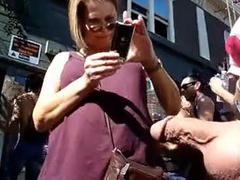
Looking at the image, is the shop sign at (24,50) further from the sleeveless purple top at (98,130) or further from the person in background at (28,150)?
the sleeveless purple top at (98,130)

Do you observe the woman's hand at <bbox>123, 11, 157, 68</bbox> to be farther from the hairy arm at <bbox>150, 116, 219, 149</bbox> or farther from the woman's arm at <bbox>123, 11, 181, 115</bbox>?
the hairy arm at <bbox>150, 116, 219, 149</bbox>

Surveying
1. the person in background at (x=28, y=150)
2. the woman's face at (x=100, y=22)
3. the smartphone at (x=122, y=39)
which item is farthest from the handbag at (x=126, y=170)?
the person in background at (x=28, y=150)

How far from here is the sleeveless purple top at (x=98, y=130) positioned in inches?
52.3

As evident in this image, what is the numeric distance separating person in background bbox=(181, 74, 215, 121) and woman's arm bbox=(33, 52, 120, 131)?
68.5 inches

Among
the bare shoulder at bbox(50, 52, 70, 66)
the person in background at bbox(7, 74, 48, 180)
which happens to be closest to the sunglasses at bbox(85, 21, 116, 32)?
the bare shoulder at bbox(50, 52, 70, 66)

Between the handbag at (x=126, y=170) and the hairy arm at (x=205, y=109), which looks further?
the hairy arm at (x=205, y=109)

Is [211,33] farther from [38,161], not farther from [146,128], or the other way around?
[146,128]

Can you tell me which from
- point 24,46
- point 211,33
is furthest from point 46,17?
point 211,33

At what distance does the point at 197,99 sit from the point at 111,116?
2.26 meters

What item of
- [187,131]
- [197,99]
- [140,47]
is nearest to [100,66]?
[140,47]

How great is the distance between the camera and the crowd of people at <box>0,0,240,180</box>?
1147mm

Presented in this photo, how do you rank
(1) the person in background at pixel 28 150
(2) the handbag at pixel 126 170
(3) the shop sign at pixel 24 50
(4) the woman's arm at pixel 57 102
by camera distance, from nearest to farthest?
(2) the handbag at pixel 126 170 < (4) the woman's arm at pixel 57 102 < (1) the person in background at pixel 28 150 < (3) the shop sign at pixel 24 50

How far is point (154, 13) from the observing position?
9.51 meters

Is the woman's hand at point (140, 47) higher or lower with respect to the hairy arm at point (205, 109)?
higher
